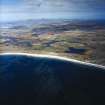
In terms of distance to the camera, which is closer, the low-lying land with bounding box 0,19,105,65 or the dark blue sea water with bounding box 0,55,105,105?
the dark blue sea water with bounding box 0,55,105,105

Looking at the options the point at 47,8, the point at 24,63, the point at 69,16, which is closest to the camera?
the point at 24,63

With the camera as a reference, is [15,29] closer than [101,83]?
No

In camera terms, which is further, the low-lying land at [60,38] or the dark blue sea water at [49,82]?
the low-lying land at [60,38]

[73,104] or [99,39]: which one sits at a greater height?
[73,104]

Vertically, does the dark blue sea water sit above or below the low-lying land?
above

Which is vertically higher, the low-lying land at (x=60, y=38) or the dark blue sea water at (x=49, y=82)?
the dark blue sea water at (x=49, y=82)

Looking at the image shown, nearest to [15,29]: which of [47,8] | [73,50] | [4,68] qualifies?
[47,8]

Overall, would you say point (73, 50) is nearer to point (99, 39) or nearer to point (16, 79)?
point (99, 39)

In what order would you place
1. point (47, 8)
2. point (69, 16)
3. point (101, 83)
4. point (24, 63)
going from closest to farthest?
→ 1. point (101, 83)
2. point (24, 63)
3. point (47, 8)
4. point (69, 16)
